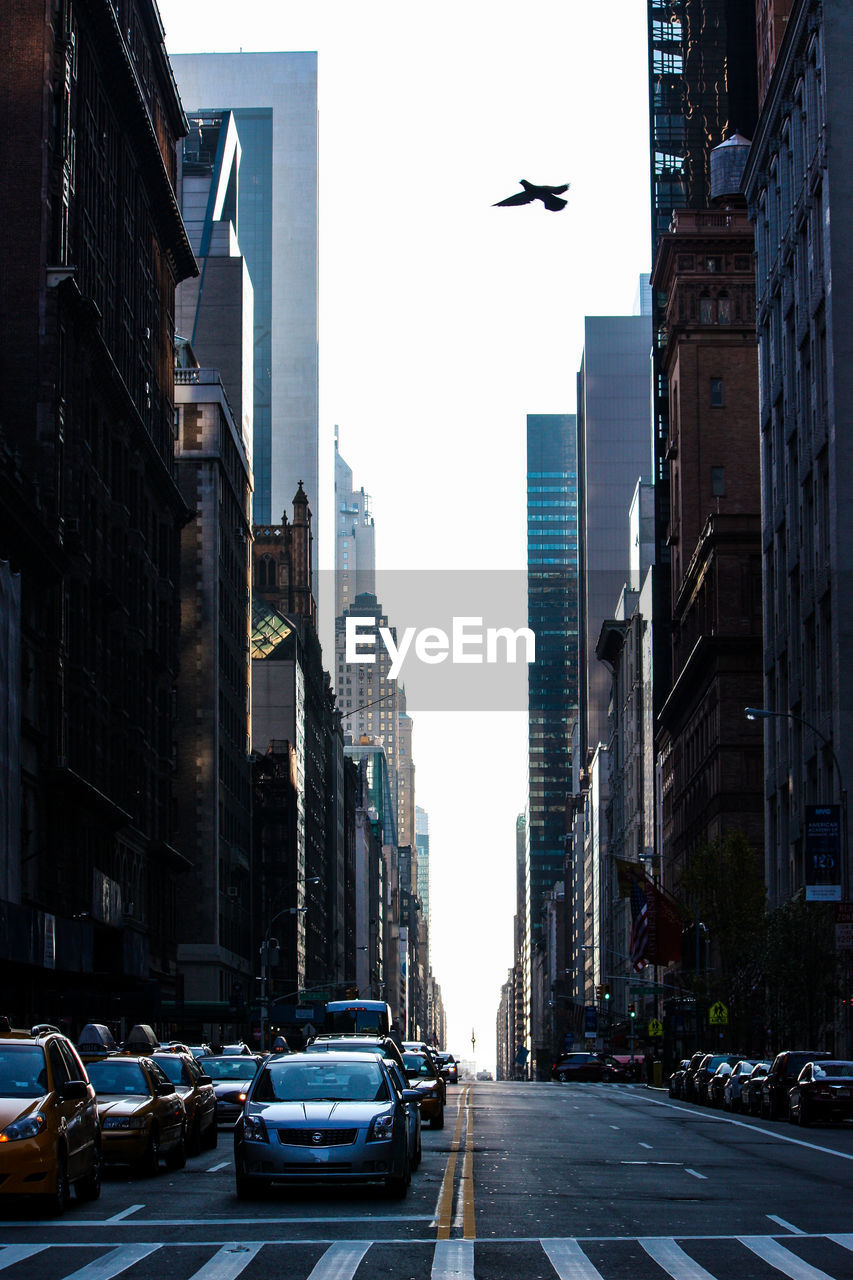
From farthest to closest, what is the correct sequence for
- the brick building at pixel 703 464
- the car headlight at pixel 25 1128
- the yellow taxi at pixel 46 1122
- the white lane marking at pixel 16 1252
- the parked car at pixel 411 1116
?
the brick building at pixel 703 464
the parked car at pixel 411 1116
the yellow taxi at pixel 46 1122
the car headlight at pixel 25 1128
the white lane marking at pixel 16 1252

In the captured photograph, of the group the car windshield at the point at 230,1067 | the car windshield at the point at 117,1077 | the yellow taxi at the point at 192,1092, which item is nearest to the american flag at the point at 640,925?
the car windshield at the point at 230,1067

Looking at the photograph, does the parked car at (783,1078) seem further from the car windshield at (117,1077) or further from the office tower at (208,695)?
the office tower at (208,695)

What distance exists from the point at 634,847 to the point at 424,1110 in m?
118

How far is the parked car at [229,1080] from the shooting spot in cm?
3806

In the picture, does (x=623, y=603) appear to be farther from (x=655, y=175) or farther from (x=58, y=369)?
(x=58, y=369)

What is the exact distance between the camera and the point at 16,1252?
53.2 feet

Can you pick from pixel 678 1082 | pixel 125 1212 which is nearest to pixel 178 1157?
pixel 125 1212

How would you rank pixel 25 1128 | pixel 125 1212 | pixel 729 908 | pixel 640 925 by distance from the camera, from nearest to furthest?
pixel 25 1128 < pixel 125 1212 < pixel 729 908 < pixel 640 925

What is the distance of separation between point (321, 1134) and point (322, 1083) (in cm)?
159

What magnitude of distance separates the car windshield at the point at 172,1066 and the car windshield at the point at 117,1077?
4058mm

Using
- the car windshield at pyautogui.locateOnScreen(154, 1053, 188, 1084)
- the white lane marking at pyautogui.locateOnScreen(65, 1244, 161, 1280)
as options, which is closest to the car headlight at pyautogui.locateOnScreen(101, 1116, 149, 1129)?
the car windshield at pyautogui.locateOnScreen(154, 1053, 188, 1084)

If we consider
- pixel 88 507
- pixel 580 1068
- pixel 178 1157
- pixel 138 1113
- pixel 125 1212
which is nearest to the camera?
pixel 125 1212

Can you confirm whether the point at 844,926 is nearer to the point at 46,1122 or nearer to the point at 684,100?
the point at 46,1122

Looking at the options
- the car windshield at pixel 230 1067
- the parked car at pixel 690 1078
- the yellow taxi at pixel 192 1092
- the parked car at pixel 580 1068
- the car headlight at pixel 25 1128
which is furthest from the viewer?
the parked car at pixel 580 1068
